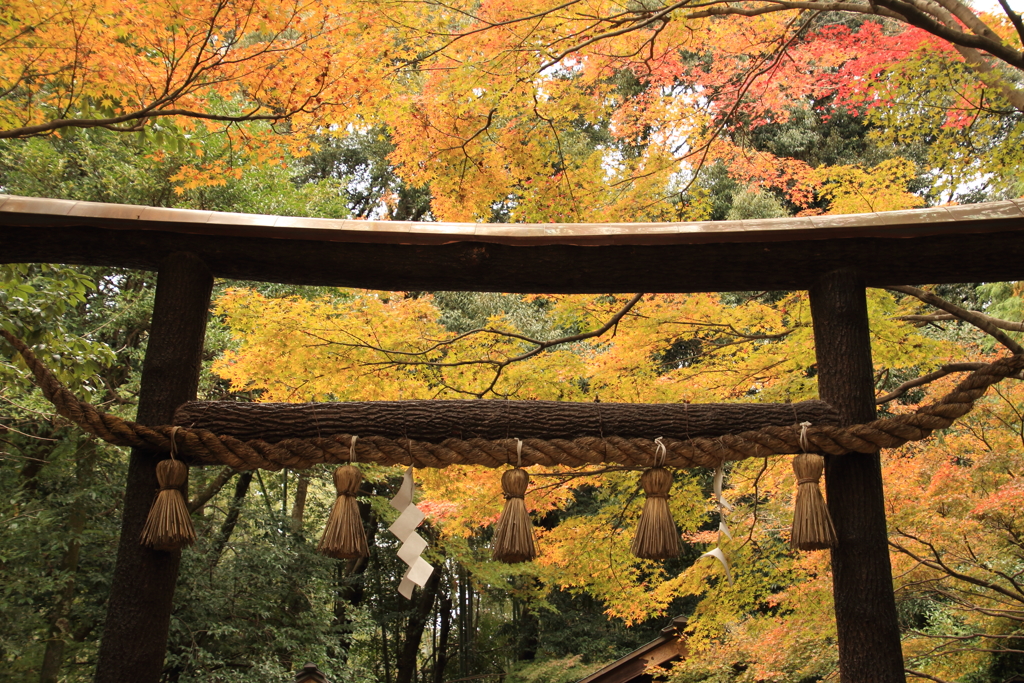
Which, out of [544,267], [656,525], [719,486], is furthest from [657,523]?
[544,267]

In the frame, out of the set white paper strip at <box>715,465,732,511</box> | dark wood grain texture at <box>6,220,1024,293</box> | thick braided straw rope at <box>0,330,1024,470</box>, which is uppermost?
dark wood grain texture at <box>6,220,1024,293</box>

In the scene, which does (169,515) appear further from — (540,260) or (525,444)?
(540,260)

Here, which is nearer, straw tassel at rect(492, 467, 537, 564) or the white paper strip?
straw tassel at rect(492, 467, 537, 564)

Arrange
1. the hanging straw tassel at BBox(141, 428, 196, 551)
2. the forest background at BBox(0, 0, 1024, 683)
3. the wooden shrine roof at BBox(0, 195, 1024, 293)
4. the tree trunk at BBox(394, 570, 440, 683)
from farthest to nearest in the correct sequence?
1. the tree trunk at BBox(394, 570, 440, 683)
2. the forest background at BBox(0, 0, 1024, 683)
3. the wooden shrine roof at BBox(0, 195, 1024, 293)
4. the hanging straw tassel at BBox(141, 428, 196, 551)

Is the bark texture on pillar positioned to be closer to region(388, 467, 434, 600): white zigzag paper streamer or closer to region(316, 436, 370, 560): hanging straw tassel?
region(316, 436, 370, 560): hanging straw tassel

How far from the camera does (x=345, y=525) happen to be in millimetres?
2111

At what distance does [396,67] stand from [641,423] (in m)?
2.89

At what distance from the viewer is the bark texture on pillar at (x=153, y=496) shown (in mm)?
2029

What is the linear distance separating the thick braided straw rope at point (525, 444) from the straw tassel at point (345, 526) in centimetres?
7

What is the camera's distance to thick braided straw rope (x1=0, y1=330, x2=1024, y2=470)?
210cm

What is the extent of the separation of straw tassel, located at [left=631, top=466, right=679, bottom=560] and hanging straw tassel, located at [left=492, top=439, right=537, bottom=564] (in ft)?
1.00

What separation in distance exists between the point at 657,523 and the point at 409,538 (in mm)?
726

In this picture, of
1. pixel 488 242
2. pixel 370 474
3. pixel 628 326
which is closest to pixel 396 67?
pixel 628 326

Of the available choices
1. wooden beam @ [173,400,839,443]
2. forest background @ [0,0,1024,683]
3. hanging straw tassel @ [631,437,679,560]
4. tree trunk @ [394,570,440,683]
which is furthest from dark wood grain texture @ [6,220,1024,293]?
tree trunk @ [394,570,440,683]
